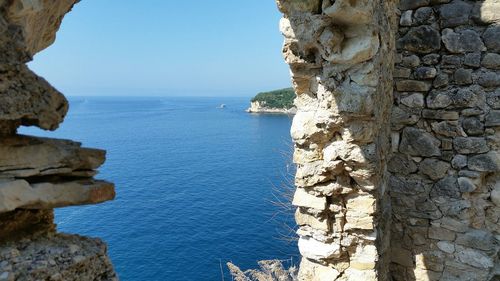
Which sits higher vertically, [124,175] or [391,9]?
[391,9]

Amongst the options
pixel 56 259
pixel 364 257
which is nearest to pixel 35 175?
pixel 56 259

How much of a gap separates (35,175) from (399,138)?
3207 millimetres

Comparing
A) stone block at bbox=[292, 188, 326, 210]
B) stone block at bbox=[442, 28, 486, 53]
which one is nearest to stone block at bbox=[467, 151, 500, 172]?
stone block at bbox=[442, 28, 486, 53]

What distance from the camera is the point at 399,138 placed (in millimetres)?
3596

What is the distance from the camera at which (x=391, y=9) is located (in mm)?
3289

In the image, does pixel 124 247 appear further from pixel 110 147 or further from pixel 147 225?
pixel 110 147

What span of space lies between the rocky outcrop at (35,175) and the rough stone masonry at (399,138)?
2026 mm

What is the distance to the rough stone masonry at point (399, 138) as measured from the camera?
2.93 meters

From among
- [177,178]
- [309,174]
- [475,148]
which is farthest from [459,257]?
[177,178]

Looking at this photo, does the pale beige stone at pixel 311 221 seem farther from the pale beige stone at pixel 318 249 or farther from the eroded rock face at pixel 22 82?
the eroded rock face at pixel 22 82

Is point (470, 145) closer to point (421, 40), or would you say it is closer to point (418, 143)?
point (418, 143)

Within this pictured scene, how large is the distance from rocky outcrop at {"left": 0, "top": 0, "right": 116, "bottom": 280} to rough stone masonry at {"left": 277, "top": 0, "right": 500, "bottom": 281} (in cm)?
203

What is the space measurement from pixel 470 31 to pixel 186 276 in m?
12.8

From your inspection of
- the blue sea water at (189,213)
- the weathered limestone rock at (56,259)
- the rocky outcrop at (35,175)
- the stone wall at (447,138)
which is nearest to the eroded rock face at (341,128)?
the stone wall at (447,138)
